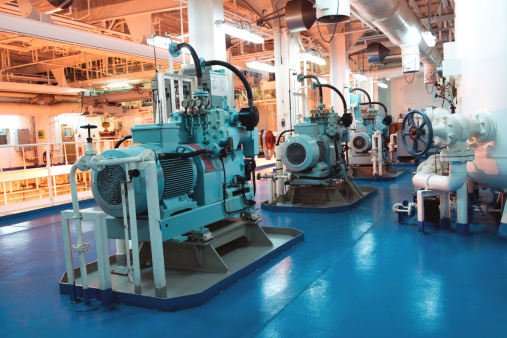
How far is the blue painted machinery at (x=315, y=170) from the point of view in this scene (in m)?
7.10

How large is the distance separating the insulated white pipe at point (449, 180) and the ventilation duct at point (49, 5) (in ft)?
19.6

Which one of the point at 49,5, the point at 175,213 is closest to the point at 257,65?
the point at 49,5

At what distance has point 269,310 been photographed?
10.6ft

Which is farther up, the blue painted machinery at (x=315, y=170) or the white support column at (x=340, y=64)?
the white support column at (x=340, y=64)

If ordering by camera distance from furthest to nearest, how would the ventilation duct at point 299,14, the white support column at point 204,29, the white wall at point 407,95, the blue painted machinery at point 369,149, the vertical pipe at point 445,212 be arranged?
the white wall at point 407,95
the blue painted machinery at point 369,149
the ventilation duct at point 299,14
the white support column at point 204,29
the vertical pipe at point 445,212

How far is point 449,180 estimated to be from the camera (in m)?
4.89

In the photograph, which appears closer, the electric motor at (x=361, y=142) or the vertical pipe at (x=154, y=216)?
the vertical pipe at (x=154, y=216)

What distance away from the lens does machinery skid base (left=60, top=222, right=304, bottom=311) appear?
339 centimetres

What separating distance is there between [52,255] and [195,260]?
7.13 ft

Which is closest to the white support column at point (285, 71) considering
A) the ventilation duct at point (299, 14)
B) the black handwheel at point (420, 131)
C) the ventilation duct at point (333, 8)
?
the ventilation duct at point (299, 14)

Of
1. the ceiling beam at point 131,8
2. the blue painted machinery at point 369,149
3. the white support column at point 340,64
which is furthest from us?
the white support column at point 340,64

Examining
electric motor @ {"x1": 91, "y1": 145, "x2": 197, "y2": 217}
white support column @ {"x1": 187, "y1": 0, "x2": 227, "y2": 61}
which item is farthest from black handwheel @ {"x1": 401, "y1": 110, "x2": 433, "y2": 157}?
white support column @ {"x1": 187, "y1": 0, "x2": 227, "y2": 61}

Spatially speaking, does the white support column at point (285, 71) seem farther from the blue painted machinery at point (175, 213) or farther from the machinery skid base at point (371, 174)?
the blue painted machinery at point (175, 213)

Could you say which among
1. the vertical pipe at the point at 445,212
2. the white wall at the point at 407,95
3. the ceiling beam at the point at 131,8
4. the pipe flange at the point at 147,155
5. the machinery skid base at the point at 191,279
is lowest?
the machinery skid base at the point at 191,279
